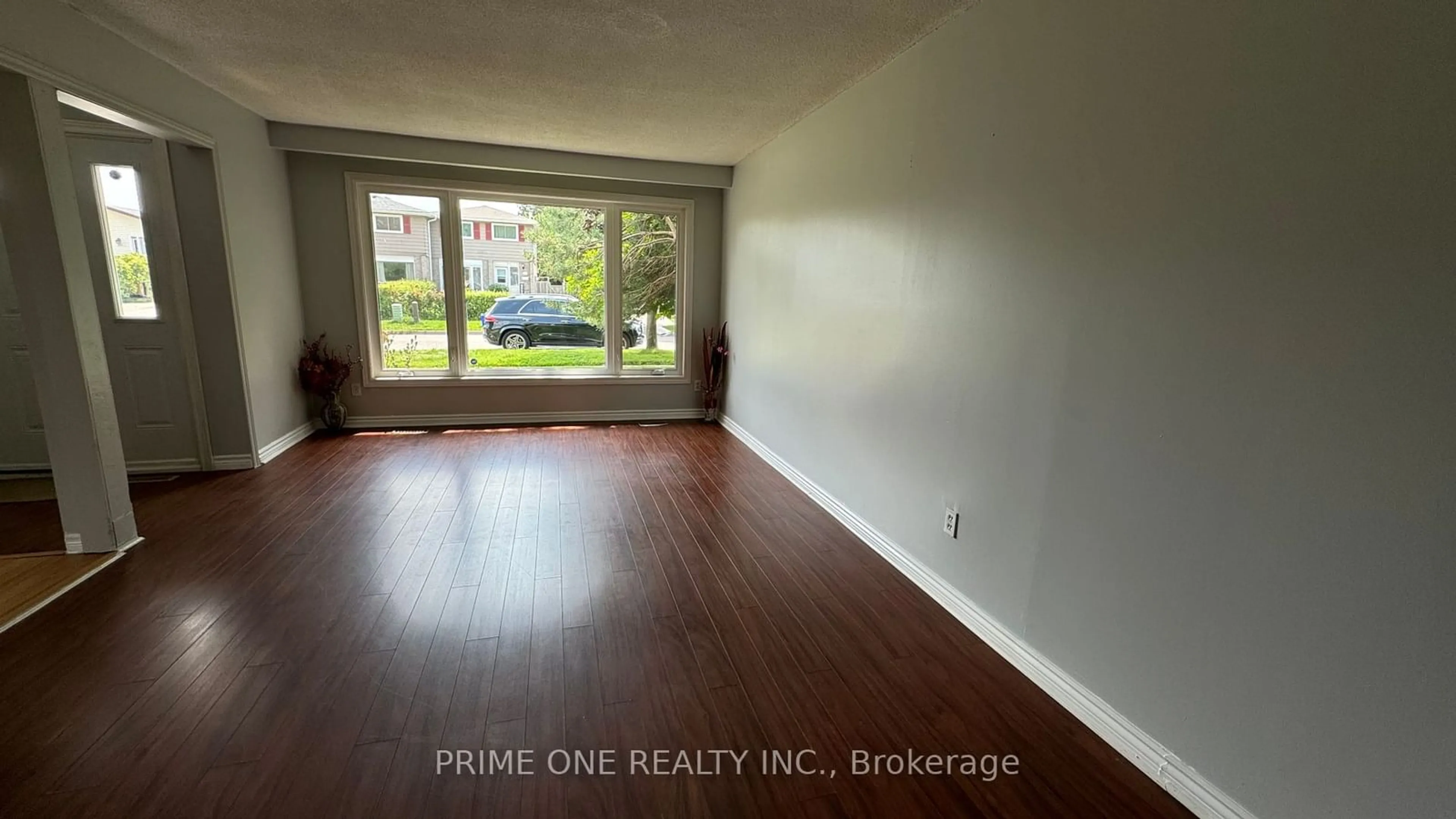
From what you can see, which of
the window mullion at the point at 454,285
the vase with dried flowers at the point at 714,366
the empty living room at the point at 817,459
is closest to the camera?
the empty living room at the point at 817,459

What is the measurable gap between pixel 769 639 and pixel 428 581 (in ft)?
5.01

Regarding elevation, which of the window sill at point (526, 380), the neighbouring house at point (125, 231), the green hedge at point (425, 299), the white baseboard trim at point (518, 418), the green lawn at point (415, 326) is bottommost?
the white baseboard trim at point (518, 418)

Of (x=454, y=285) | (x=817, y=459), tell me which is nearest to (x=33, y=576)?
(x=454, y=285)

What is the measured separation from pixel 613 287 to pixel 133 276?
330cm

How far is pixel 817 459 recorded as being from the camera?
367cm

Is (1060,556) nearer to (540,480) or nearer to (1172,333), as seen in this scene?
(1172,333)

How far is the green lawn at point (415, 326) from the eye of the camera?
5.05 metres

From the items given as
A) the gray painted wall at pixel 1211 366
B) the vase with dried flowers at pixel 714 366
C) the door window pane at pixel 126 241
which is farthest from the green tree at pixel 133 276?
the gray painted wall at pixel 1211 366

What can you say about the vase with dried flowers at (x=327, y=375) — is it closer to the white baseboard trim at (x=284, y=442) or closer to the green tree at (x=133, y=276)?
the white baseboard trim at (x=284, y=442)

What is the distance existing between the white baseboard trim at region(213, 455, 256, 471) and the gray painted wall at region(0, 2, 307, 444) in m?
0.19

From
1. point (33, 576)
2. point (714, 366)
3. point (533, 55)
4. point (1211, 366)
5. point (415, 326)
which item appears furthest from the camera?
point (714, 366)

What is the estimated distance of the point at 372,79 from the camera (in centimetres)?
318

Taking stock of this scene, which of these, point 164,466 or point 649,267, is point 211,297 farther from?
point 649,267

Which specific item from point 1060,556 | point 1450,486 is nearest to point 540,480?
point 1060,556
